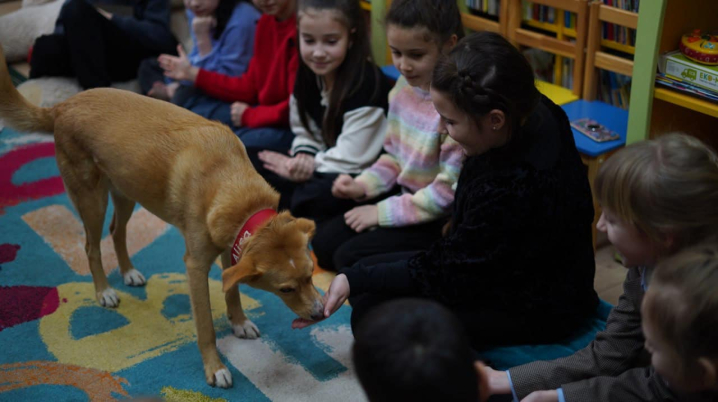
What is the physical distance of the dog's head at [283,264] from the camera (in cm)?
194

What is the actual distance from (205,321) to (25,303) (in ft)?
2.82

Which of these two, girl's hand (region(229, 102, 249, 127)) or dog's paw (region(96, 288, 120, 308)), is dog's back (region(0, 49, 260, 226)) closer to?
dog's paw (region(96, 288, 120, 308))

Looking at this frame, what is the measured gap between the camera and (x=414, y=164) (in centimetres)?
253

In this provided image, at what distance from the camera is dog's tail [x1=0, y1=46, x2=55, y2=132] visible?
2422 mm

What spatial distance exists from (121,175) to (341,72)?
3.30ft

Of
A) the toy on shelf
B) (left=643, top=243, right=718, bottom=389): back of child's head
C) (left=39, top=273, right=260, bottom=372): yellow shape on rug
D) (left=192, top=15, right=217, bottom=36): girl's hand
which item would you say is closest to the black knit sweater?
(left=643, top=243, right=718, bottom=389): back of child's head

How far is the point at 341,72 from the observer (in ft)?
9.34

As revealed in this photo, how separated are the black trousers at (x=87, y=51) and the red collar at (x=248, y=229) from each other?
2467mm

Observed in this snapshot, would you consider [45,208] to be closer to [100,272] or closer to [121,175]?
[100,272]

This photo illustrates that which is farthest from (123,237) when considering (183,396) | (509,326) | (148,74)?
(148,74)

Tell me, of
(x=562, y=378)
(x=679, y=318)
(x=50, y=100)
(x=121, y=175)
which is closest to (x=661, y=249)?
(x=679, y=318)

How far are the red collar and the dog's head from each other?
3 cm

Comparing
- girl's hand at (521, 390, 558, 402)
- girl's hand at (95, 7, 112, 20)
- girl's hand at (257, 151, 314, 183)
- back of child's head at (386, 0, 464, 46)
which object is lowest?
girl's hand at (257, 151, 314, 183)

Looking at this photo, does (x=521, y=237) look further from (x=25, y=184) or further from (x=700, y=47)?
(x=25, y=184)
